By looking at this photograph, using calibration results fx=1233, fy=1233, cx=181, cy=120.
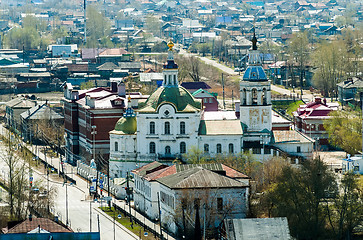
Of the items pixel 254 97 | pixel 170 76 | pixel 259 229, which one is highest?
pixel 170 76

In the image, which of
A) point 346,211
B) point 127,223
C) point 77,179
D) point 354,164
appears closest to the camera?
point 346,211

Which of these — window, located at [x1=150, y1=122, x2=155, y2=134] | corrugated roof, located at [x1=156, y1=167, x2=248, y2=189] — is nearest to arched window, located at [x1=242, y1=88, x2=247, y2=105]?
window, located at [x1=150, y1=122, x2=155, y2=134]

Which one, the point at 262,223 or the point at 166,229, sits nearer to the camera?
the point at 262,223

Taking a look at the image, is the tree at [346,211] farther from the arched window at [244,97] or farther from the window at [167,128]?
the window at [167,128]

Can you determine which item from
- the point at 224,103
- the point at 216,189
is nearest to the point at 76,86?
the point at 224,103

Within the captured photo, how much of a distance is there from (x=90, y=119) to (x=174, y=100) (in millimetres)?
11676

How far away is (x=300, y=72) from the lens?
158 meters

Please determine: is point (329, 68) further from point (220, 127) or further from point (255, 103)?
point (220, 127)

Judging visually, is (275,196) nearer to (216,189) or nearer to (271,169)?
(216,189)

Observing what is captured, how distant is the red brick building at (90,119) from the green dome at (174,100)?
844 centimetres

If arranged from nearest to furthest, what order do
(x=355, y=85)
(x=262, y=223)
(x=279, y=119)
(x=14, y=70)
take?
(x=262, y=223)
(x=279, y=119)
(x=355, y=85)
(x=14, y=70)

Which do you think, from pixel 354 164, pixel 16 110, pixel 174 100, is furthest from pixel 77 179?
pixel 16 110

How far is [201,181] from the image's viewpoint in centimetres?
7325

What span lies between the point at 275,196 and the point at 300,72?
86879 millimetres
